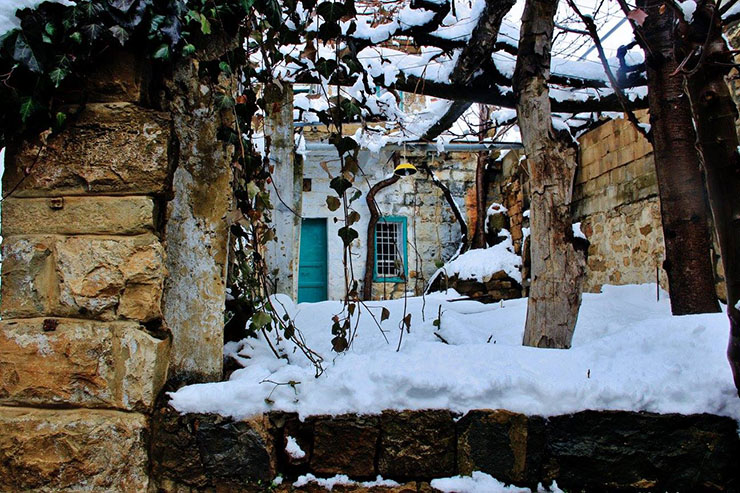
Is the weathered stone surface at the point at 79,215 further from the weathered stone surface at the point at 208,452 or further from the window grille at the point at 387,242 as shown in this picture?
the window grille at the point at 387,242

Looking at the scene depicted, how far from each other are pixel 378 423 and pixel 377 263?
316 inches

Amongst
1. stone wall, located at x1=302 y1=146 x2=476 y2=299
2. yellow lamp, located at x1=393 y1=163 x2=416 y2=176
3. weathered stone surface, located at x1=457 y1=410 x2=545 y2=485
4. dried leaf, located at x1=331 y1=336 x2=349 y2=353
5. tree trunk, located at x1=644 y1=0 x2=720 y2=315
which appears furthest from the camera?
stone wall, located at x1=302 y1=146 x2=476 y2=299

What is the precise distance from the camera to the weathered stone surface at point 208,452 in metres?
1.57

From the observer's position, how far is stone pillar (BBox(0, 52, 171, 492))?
59.2 inches

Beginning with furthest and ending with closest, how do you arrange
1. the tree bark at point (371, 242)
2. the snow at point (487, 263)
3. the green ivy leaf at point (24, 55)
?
the tree bark at point (371, 242)
the snow at point (487, 263)
the green ivy leaf at point (24, 55)

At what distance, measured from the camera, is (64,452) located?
1.50 m

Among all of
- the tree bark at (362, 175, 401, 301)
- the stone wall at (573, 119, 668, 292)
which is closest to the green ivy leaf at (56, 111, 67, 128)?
the stone wall at (573, 119, 668, 292)

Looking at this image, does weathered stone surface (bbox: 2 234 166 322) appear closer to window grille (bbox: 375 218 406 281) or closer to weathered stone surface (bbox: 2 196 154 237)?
weathered stone surface (bbox: 2 196 154 237)

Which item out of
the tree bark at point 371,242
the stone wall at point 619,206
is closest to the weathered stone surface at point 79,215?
the stone wall at point 619,206

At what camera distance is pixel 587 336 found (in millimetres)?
2672

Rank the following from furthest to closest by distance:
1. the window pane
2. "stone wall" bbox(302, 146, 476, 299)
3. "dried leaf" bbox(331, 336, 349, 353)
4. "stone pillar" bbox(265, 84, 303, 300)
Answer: the window pane → "stone wall" bbox(302, 146, 476, 299) → "stone pillar" bbox(265, 84, 303, 300) → "dried leaf" bbox(331, 336, 349, 353)

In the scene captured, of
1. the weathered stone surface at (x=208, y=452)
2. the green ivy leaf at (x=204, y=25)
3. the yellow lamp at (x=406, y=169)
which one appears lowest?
the weathered stone surface at (x=208, y=452)

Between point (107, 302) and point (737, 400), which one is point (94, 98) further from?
point (737, 400)

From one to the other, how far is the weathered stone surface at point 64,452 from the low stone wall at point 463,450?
11 cm
